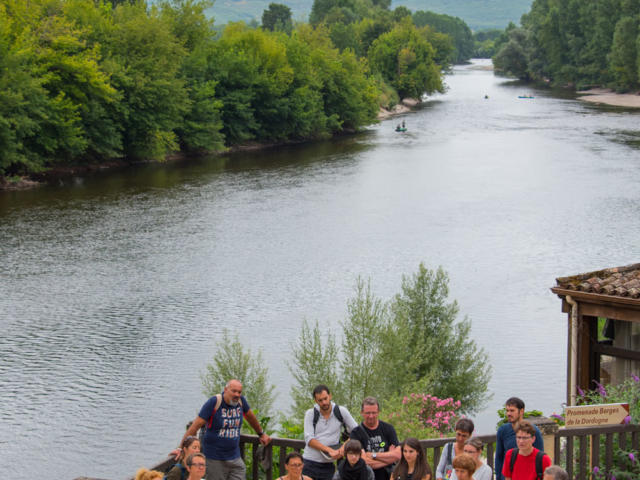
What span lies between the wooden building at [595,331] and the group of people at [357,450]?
5.16 m

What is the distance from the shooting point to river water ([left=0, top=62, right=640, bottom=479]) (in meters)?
22.0

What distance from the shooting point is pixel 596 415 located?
9.41 m

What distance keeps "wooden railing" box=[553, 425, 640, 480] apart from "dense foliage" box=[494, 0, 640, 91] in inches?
4007

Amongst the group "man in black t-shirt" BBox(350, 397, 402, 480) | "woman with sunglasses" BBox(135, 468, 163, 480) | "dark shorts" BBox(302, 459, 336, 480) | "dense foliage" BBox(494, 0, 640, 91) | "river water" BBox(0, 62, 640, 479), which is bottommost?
"river water" BBox(0, 62, 640, 479)

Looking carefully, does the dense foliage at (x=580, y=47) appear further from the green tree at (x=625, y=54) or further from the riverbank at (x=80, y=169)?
the riverbank at (x=80, y=169)

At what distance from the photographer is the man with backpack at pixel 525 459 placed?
8.40 metres

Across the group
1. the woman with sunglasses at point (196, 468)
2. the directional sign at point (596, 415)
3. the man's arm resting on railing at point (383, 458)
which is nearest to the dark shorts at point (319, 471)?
the man's arm resting on railing at point (383, 458)

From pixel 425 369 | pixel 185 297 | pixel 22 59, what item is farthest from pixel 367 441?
pixel 22 59

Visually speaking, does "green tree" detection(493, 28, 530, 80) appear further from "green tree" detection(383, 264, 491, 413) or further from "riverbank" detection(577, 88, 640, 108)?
"green tree" detection(383, 264, 491, 413)

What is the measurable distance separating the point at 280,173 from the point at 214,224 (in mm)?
15104

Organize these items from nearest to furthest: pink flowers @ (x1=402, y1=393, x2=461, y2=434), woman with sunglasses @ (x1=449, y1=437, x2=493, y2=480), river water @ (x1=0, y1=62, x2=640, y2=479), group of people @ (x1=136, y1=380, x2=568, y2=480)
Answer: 1. woman with sunglasses @ (x1=449, y1=437, x2=493, y2=480)
2. group of people @ (x1=136, y1=380, x2=568, y2=480)
3. pink flowers @ (x1=402, y1=393, x2=461, y2=434)
4. river water @ (x1=0, y1=62, x2=640, y2=479)

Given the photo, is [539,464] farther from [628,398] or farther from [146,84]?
[146,84]

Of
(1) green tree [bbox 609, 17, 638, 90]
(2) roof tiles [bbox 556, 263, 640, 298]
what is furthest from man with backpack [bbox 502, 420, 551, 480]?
(1) green tree [bbox 609, 17, 638, 90]

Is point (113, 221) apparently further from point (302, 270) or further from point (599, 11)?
point (599, 11)
